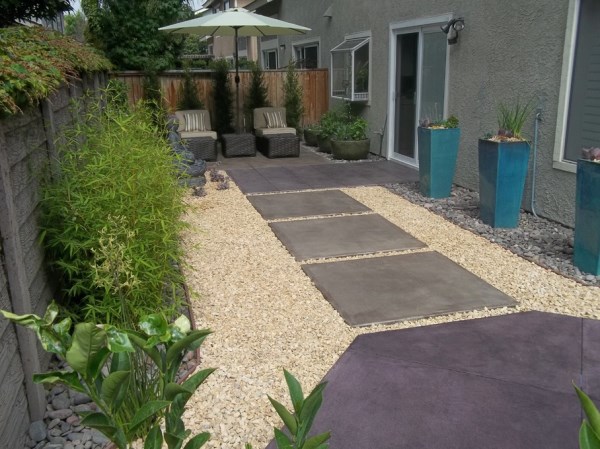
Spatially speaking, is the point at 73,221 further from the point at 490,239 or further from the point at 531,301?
the point at 490,239

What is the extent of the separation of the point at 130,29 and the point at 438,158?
852 centimetres

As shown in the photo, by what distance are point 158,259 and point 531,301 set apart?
2.60 metres

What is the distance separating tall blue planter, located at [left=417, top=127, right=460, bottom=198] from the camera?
6406 millimetres

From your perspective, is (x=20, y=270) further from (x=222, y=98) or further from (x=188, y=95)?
(x=222, y=98)

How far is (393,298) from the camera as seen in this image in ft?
12.8

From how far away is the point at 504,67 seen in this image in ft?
20.3

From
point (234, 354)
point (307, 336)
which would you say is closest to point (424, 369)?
point (307, 336)

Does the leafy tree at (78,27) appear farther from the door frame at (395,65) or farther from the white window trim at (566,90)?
the white window trim at (566,90)

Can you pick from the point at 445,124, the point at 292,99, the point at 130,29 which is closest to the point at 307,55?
the point at 292,99

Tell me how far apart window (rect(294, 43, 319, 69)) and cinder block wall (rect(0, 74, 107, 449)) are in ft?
33.9

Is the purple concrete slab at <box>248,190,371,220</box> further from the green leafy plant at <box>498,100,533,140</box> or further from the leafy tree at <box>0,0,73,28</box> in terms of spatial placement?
the leafy tree at <box>0,0,73,28</box>

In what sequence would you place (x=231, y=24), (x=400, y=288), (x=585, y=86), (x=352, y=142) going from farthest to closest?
(x=352, y=142) < (x=231, y=24) < (x=585, y=86) < (x=400, y=288)

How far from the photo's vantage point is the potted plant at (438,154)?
6.41m

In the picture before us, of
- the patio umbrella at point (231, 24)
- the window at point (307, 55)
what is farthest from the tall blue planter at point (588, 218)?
the window at point (307, 55)
